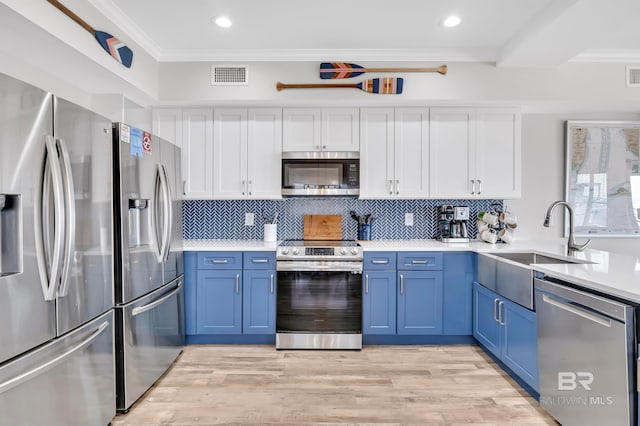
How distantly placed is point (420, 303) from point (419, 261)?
1.27 feet

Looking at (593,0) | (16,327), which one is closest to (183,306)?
(16,327)

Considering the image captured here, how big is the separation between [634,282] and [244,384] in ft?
7.95

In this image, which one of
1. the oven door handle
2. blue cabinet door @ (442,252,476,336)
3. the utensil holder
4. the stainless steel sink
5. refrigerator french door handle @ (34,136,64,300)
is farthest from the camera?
the utensil holder

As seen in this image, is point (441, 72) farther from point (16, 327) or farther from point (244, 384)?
point (16, 327)

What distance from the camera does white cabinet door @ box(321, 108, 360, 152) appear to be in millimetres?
3430

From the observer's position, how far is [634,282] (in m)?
1.67

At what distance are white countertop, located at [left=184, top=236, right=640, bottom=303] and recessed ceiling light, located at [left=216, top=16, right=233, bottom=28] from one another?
187 centimetres

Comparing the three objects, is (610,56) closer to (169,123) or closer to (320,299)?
(320,299)

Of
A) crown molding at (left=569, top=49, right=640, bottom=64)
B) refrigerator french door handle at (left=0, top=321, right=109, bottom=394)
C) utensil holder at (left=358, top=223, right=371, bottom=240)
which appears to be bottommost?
refrigerator french door handle at (left=0, top=321, right=109, bottom=394)

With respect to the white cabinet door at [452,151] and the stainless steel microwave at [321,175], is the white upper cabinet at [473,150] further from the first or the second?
the stainless steel microwave at [321,175]

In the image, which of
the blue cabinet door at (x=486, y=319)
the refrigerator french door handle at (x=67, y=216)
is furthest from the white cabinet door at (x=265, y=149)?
the blue cabinet door at (x=486, y=319)

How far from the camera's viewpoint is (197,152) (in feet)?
11.3

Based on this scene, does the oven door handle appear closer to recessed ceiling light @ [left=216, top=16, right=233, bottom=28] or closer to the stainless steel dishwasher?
the stainless steel dishwasher

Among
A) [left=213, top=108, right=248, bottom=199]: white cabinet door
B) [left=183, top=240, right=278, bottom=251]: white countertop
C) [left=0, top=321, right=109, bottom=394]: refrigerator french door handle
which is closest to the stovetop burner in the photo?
[left=183, top=240, right=278, bottom=251]: white countertop
